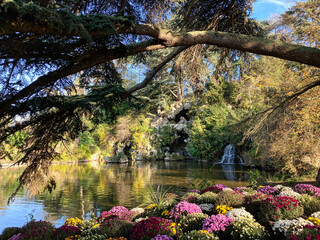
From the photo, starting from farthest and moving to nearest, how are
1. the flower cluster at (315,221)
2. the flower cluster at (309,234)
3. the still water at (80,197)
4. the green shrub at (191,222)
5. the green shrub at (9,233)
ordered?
the still water at (80,197), the green shrub at (9,233), the green shrub at (191,222), the flower cluster at (315,221), the flower cluster at (309,234)

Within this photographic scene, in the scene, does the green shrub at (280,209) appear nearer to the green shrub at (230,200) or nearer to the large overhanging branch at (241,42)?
the green shrub at (230,200)

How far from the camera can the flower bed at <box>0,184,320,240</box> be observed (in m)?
3.43

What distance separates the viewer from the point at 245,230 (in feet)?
11.2

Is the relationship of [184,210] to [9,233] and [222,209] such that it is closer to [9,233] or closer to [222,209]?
[222,209]

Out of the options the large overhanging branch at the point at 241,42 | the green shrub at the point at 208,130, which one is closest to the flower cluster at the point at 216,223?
the large overhanging branch at the point at 241,42

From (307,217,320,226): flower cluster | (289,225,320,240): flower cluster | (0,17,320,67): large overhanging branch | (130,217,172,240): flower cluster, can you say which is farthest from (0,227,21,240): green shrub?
(307,217,320,226): flower cluster

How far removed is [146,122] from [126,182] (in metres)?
15.4

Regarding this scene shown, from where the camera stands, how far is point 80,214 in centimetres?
809

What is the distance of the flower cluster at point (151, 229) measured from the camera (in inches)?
136

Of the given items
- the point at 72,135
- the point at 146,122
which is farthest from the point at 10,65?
the point at 146,122

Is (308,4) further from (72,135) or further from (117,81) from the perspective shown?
(72,135)

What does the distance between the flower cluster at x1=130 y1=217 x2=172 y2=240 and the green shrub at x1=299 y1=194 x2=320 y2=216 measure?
101 inches

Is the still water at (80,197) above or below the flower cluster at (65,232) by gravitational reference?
below

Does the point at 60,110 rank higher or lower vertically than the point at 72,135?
higher
